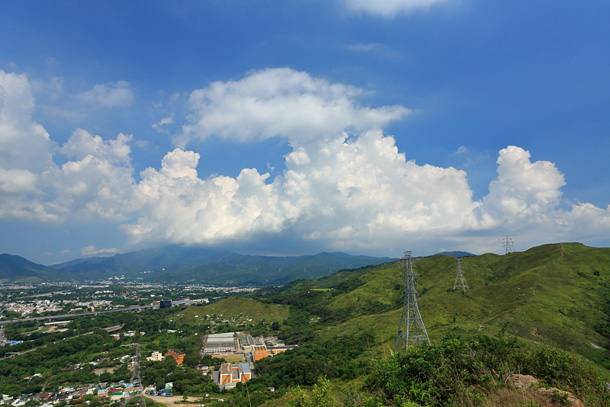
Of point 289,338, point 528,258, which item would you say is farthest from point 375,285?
point 528,258

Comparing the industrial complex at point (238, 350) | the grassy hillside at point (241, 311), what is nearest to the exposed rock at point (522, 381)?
the industrial complex at point (238, 350)

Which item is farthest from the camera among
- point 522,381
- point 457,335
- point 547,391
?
point 457,335

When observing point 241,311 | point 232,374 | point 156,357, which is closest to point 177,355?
point 156,357

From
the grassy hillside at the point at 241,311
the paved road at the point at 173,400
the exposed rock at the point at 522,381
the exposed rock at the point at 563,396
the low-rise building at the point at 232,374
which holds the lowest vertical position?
the grassy hillside at the point at 241,311

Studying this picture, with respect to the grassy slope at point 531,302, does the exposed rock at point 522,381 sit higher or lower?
higher

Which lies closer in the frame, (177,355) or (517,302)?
(517,302)

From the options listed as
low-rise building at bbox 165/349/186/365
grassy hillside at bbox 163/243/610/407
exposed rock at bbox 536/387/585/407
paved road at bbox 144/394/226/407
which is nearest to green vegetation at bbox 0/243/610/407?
grassy hillside at bbox 163/243/610/407

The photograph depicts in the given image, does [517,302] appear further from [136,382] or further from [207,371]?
[136,382]

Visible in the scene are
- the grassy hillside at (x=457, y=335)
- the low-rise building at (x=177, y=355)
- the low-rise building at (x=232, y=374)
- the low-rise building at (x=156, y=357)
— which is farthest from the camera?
the low-rise building at (x=177, y=355)

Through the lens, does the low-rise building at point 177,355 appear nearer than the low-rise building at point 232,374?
No

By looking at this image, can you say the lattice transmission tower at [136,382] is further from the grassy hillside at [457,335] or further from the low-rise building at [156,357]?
the grassy hillside at [457,335]

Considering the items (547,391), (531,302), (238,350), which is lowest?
(238,350)

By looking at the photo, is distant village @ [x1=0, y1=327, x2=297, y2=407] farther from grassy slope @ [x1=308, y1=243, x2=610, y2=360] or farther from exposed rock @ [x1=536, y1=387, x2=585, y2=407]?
exposed rock @ [x1=536, y1=387, x2=585, y2=407]
